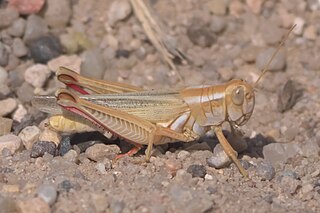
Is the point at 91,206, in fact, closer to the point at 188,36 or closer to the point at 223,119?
the point at 223,119

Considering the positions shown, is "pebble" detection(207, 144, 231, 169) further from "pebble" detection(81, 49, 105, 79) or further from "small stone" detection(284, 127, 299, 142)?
"pebble" detection(81, 49, 105, 79)

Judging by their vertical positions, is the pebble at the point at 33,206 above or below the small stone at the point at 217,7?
below

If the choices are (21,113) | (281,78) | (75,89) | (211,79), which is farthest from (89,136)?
(281,78)

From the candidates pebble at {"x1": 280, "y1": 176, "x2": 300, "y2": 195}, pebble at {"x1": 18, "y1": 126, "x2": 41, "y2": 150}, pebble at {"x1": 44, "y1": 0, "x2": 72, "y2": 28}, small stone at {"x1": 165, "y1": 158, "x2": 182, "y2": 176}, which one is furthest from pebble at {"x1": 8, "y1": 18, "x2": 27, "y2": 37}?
pebble at {"x1": 280, "y1": 176, "x2": 300, "y2": 195}

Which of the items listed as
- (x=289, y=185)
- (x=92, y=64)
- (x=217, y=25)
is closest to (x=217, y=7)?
(x=217, y=25)

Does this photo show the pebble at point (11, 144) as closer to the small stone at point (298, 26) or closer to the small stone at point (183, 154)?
the small stone at point (183, 154)

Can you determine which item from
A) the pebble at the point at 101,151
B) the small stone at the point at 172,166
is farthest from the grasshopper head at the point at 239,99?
the pebble at the point at 101,151
